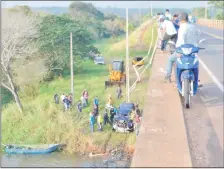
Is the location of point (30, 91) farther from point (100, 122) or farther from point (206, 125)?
point (206, 125)

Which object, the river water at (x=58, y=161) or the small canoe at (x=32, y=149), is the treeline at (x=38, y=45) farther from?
the river water at (x=58, y=161)

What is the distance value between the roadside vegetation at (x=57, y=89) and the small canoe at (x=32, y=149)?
973 mm

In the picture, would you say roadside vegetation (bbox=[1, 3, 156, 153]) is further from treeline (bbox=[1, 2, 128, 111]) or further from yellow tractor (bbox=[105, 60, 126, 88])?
yellow tractor (bbox=[105, 60, 126, 88])

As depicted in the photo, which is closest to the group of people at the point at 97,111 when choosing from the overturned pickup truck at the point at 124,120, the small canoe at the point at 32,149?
the overturned pickup truck at the point at 124,120

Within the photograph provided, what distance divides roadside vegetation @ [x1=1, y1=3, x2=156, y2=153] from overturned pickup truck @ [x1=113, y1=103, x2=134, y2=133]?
53 centimetres

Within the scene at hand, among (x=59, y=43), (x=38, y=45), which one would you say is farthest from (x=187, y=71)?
(x=59, y=43)

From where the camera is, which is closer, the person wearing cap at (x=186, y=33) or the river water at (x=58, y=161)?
the person wearing cap at (x=186, y=33)

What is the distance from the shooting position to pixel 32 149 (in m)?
26.1

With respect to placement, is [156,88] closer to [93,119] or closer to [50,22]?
[93,119]

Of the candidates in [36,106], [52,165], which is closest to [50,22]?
[36,106]

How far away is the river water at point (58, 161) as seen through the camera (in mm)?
24453

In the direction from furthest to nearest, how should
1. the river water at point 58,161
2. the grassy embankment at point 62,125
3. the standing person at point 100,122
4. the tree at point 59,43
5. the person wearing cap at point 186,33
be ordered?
the tree at point 59,43, the grassy embankment at point 62,125, the standing person at point 100,122, the river water at point 58,161, the person wearing cap at point 186,33

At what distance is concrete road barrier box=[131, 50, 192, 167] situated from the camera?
14.1 ft

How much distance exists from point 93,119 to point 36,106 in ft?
26.0
